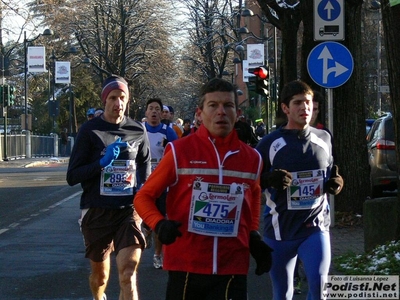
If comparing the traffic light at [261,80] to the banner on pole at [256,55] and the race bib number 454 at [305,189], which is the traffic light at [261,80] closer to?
the race bib number 454 at [305,189]

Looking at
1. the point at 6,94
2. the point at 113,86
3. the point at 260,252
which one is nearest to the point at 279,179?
the point at 260,252

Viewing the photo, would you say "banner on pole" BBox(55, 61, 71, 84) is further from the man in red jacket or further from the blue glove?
the man in red jacket

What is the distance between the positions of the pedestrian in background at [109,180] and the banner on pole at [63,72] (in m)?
51.1

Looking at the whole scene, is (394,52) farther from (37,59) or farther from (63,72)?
(63,72)

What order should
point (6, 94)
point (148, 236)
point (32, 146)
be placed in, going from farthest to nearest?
point (32, 146)
point (6, 94)
point (148, 236)

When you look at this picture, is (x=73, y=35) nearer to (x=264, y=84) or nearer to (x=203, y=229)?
(x=264, y=84)

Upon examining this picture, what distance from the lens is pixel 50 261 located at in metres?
11.2

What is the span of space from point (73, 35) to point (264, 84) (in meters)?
45.6

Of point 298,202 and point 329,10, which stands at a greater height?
point 329,10

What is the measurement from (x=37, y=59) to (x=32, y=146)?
5575mm

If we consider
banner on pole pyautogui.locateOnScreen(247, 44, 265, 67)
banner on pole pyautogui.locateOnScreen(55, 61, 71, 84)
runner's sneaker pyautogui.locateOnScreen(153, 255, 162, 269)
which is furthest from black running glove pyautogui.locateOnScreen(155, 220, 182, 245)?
banner on pole pyautogui.locateOnScreen(55, 61, 71, 84)

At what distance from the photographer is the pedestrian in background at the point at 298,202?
6309mm

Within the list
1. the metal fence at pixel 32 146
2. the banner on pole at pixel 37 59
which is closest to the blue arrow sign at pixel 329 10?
the metal fence at pixel 32 146

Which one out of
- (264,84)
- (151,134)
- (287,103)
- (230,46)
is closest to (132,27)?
(230,46)
